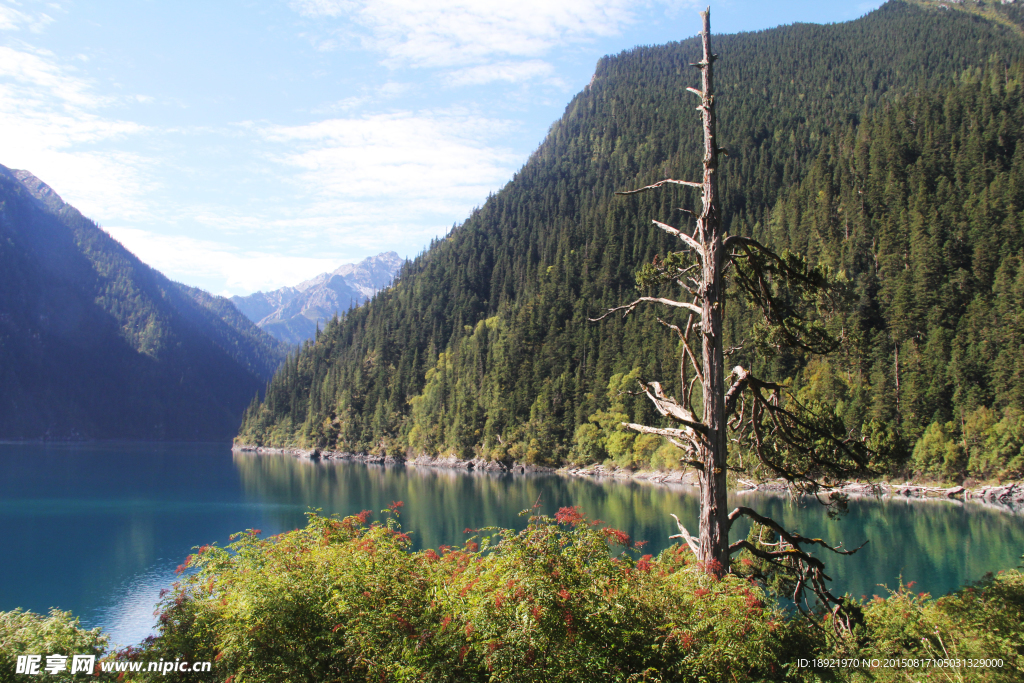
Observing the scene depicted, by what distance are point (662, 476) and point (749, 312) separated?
37.8 m

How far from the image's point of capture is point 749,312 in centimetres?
9044

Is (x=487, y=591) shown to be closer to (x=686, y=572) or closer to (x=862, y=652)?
(x=686, y=572)

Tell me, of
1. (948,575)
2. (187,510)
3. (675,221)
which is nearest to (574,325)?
(675,221)

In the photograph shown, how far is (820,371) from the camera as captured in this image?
261 feet

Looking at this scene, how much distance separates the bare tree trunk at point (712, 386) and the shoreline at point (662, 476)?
33.1 inches

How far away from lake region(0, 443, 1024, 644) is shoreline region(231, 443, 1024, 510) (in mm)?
3100

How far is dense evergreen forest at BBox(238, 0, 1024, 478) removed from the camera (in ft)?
238

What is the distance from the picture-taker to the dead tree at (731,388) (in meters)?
7.11

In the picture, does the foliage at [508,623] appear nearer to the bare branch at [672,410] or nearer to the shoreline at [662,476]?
the bare branch at [672,410]

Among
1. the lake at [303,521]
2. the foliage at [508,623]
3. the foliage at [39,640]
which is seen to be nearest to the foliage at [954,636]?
the foliage at [508,623]

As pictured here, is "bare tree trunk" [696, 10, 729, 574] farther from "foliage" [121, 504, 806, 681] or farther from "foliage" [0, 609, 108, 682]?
"foliage" [0, 609, 108, 682]

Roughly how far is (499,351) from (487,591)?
125923 millimetres

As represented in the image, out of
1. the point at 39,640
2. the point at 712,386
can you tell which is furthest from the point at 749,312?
the point at 39,640

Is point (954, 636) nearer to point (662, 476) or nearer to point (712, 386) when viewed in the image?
point (712, 386)
